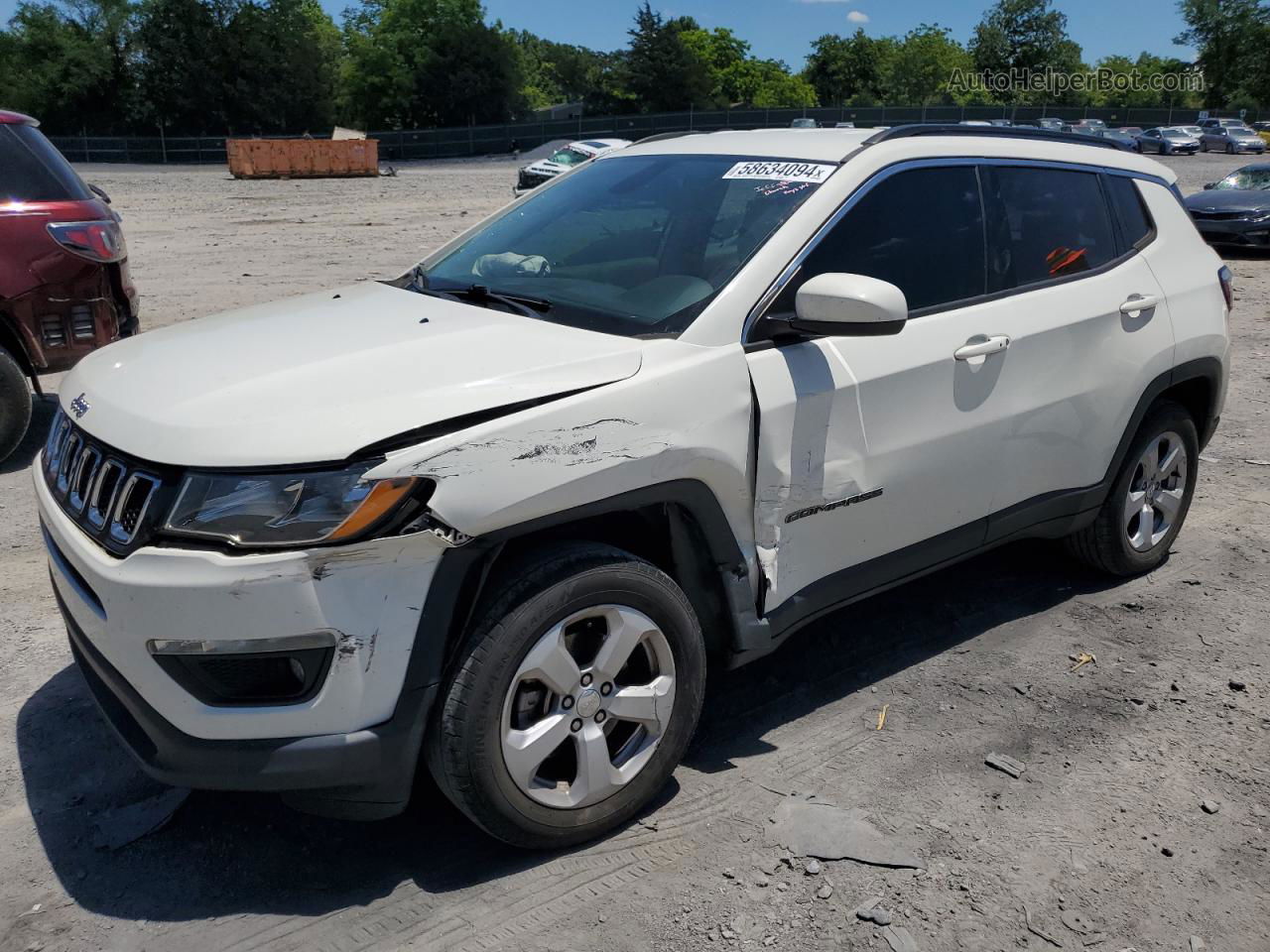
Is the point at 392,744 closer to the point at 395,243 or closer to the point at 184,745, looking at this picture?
the point at 184,745

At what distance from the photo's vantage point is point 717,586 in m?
3.17

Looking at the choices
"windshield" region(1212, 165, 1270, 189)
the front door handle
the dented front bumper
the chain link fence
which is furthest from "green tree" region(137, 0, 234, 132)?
the dented front bumper

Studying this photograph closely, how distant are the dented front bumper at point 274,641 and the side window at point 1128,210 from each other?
3.27 metres

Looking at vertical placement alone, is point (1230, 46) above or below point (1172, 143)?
above

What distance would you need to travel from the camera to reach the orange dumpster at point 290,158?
41.9 m

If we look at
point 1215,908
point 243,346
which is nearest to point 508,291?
point 243,346

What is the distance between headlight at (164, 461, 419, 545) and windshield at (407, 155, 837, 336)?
0.96m

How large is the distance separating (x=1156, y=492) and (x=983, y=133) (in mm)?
1808

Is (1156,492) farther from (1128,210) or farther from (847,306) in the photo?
(847,306)

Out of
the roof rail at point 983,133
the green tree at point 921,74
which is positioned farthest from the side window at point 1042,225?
the green tree at point 921,74

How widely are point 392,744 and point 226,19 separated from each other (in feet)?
256

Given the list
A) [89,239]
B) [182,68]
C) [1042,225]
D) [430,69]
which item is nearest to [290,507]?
[1042,225]

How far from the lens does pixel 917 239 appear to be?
3.69 metres

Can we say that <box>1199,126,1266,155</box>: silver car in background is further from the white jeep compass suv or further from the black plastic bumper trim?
the black plastic bumper trim
